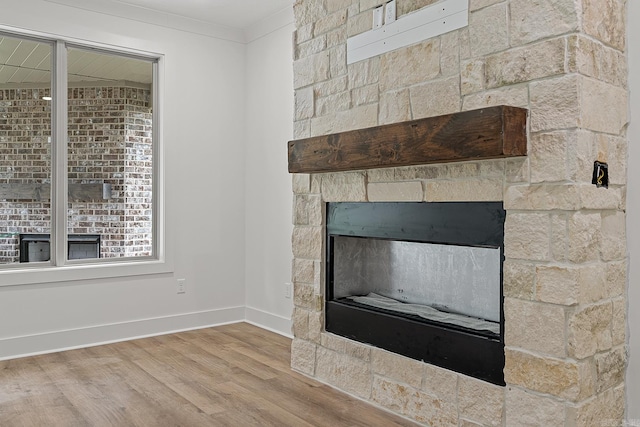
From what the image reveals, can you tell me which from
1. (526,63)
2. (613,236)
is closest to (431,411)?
(613,236)

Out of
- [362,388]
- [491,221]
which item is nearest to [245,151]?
[362,388]

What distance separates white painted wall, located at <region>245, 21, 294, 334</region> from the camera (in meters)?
4.36

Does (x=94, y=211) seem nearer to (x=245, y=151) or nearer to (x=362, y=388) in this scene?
(x=245, y=151)

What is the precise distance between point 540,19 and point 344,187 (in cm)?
133

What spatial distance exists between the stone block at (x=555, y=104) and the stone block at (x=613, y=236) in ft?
1.36

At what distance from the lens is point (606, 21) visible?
6.93ft

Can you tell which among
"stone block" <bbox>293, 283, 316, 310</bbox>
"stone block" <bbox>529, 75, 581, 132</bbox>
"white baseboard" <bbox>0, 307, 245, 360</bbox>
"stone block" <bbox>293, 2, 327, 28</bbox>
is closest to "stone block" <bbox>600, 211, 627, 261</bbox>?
"stone block" <bbox>529, 75, 581, 132</bbox>

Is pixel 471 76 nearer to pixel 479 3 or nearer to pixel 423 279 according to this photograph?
pixel 479 3

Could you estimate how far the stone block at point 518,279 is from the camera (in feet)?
6.90

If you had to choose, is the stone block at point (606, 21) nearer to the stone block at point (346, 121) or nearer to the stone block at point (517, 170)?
the stone block at point (517, 170)

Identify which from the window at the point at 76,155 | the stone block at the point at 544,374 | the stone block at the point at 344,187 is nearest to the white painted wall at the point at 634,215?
the stone block at the point at 544,374

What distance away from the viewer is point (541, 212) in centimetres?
207

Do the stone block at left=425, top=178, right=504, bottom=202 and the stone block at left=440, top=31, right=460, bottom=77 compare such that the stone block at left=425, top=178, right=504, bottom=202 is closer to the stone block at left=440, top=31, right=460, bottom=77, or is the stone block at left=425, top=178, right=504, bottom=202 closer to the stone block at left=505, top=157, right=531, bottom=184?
the stone block at left=505, top=157, right=531, bottom=184

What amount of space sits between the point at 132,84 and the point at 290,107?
51.2 inches
